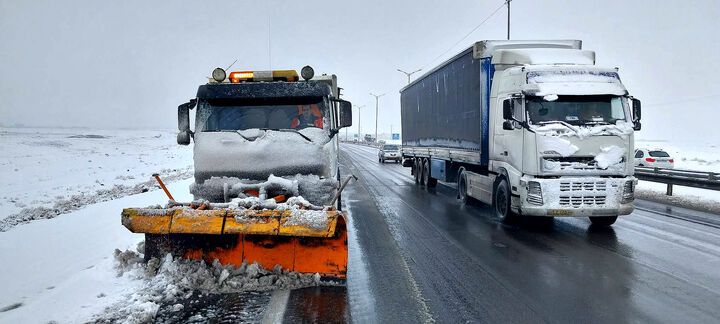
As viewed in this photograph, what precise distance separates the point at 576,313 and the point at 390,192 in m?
11.2

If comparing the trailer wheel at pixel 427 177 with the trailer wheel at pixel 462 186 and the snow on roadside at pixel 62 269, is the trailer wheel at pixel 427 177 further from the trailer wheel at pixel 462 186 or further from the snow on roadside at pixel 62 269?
the snow on roadside at pixel 62 269

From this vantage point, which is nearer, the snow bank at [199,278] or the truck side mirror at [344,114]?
the snow bank at [199,278]

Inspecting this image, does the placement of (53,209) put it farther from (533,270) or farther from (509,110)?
(533,270)

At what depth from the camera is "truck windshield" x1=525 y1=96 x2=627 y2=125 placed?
28.0ft

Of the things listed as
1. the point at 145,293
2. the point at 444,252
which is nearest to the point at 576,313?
the point at 444,252

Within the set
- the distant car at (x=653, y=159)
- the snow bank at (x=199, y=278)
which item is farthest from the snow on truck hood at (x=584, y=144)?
the distant car at (x=653, y=159)

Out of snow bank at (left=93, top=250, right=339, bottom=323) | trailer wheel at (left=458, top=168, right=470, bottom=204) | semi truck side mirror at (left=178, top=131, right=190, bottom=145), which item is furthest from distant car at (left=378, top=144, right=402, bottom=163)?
snow bank at (left=93, top=250, right=339, bottom=323)

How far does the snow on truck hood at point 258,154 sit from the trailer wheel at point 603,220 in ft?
20.8

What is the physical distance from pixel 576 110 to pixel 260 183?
6049 millimetres

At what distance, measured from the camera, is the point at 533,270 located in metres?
6.07

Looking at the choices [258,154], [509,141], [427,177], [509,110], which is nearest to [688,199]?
[427,177]

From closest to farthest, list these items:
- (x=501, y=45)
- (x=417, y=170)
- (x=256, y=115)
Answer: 1. (x=256, y=115)
2. (x=501, y=45)
3. (x=417, y=170)

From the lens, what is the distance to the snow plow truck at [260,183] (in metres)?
5.08

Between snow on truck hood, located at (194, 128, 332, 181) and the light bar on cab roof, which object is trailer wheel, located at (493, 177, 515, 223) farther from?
the light bar on cab roof
